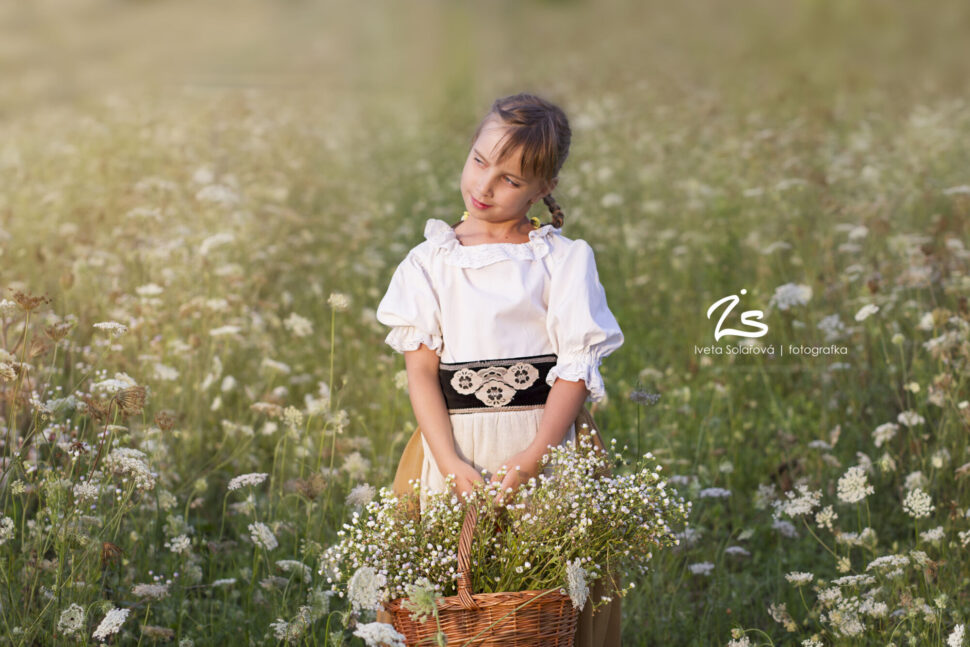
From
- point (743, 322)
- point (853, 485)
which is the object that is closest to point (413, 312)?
point (853, 485)

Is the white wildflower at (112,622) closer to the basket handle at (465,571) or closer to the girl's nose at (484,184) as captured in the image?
the basket handle at (465,571)

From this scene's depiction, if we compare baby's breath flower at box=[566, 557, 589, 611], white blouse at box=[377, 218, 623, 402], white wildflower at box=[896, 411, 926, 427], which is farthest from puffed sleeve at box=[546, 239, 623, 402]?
white wildflower at box=[896, 411, 926, 427]

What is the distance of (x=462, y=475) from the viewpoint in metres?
2.41

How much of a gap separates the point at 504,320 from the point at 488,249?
0.18m

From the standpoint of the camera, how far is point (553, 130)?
2.50m

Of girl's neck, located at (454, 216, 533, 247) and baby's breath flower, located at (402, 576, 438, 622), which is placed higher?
girl's neck, located at (454, 216, 533, 247)

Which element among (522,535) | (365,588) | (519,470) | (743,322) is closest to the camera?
(365,588)

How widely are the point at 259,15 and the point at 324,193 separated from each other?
409 inches

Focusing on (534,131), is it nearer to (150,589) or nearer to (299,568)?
(299,568)

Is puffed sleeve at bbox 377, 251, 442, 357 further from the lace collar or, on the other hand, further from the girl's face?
the girl's face

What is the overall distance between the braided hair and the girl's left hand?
0.65m

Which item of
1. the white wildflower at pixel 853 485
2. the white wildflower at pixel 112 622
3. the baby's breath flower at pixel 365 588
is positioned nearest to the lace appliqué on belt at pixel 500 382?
the baby's breath flower at pixel 365 588

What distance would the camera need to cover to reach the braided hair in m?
2.46

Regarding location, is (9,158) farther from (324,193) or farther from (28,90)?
(28,90)
